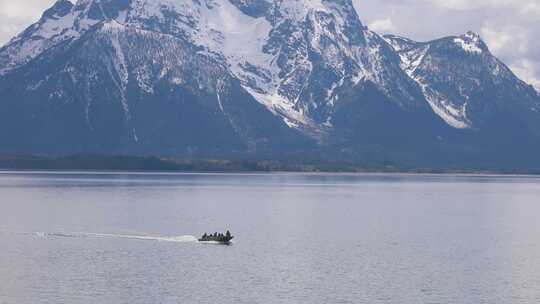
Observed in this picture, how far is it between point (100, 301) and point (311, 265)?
38.1 metres

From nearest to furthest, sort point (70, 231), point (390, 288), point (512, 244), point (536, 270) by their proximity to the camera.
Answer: point (390, 288) → point (536, 270) → point (512, 244) → point (70, 231)

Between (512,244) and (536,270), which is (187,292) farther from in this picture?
(512,244)

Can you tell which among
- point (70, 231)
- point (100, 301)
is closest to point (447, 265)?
point (100, 301)

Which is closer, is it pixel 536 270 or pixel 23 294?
pixel 23 294

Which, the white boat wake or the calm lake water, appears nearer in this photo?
the calm lake water

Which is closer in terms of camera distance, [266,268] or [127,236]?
[266,268]

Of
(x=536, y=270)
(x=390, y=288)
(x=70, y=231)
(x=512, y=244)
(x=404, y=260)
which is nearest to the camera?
(x=390, y=288)

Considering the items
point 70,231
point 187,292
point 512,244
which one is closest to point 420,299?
point 187,292

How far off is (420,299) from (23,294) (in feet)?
147

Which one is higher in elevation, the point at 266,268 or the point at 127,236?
the point at 127,236

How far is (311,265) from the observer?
148m

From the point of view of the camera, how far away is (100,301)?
4668 inches

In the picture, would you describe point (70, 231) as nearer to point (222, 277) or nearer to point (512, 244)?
point (222, 277)

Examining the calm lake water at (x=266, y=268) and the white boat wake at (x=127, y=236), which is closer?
the calm lake water at (x=266, y=268)
